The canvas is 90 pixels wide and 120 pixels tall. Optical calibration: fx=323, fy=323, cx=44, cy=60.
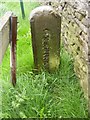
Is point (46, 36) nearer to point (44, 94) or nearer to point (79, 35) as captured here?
point (79, 35)

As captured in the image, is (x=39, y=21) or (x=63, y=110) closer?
(x=63, y=110)

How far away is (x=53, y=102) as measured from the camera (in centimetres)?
353

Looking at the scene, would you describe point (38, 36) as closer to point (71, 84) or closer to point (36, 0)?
point (71, 84)

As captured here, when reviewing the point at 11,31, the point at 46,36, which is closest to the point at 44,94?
the point at 11,31

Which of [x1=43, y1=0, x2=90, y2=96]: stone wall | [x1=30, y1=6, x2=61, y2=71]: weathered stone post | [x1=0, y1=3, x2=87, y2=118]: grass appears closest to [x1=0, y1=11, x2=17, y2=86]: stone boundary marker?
[x1=0, y1=3, x2=87, y2=118]: grass

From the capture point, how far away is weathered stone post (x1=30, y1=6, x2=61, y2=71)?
4.14 metres

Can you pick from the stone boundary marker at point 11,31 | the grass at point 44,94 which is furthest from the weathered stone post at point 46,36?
the stone boundary marker at point 11,31

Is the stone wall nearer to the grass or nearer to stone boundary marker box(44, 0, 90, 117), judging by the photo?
stone boundary marker box(44, 0, 90, 117)

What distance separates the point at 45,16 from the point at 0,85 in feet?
3.56

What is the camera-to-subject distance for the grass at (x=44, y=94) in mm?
3229

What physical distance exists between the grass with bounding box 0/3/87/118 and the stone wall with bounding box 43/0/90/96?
5.6 inches

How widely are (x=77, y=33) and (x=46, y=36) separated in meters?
0.52

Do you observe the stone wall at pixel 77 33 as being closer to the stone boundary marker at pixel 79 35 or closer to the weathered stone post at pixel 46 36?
the stone boundary marker at pixel 79 35

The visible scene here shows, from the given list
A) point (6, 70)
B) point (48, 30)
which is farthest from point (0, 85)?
point (48, 30)
